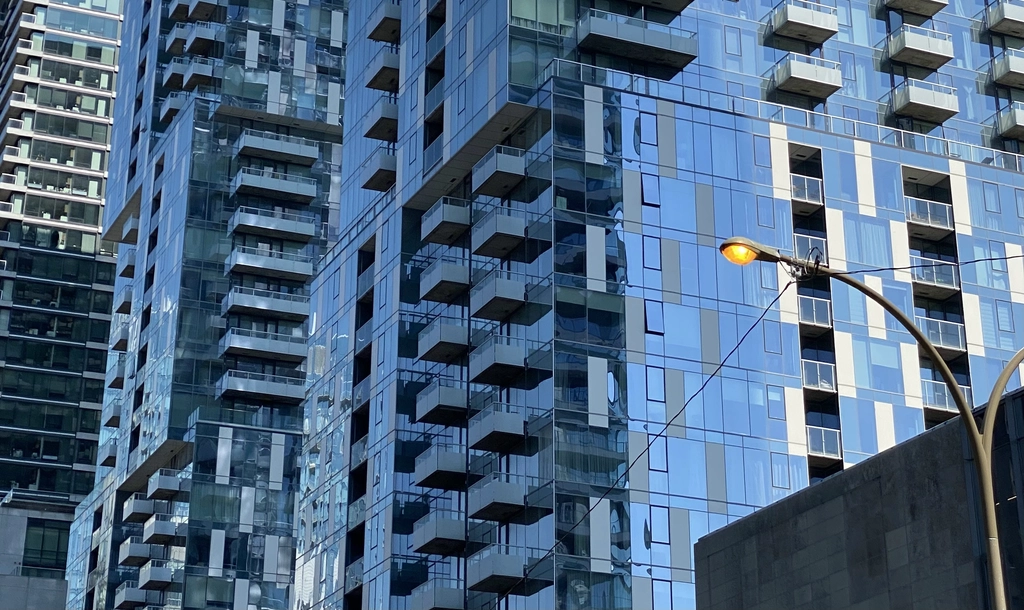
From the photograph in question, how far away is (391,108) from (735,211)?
74.4 feet

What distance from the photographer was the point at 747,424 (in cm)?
7144

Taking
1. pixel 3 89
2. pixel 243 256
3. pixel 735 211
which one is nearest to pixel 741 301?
pixel 735 211

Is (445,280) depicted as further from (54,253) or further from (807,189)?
(54,253)

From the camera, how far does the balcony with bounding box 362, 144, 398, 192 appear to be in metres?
88.9

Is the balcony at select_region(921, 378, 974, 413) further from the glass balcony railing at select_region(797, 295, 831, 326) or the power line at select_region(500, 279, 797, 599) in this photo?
the power line at select_region(500, 279, 797, 599)

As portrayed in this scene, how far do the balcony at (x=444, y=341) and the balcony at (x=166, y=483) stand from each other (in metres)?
39.9

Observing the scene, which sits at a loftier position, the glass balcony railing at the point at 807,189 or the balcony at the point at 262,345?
the balcony at the point at 262,345

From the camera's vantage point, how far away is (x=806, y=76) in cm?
8106

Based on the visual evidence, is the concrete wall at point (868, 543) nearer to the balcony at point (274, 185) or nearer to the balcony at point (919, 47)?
the balcony at point (919, 47)

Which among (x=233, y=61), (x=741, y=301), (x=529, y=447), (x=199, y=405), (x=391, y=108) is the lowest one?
(x=529, y=447)

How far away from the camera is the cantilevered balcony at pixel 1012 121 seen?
85750 millimetres

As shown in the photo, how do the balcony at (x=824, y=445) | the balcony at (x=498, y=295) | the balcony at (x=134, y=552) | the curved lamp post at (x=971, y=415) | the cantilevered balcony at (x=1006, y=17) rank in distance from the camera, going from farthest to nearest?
the balcony at (x=134, y=552) → the cantilevered balcony at (x=1006, y=17) → the balcony at (x=824, y=445) → the balcony at (x=498, y=295) → the curved lamp post at (x=971, y=415)

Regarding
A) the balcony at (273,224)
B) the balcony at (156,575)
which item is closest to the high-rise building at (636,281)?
the balcony at (156,575)

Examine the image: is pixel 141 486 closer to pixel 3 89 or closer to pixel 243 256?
pixel 243 256
